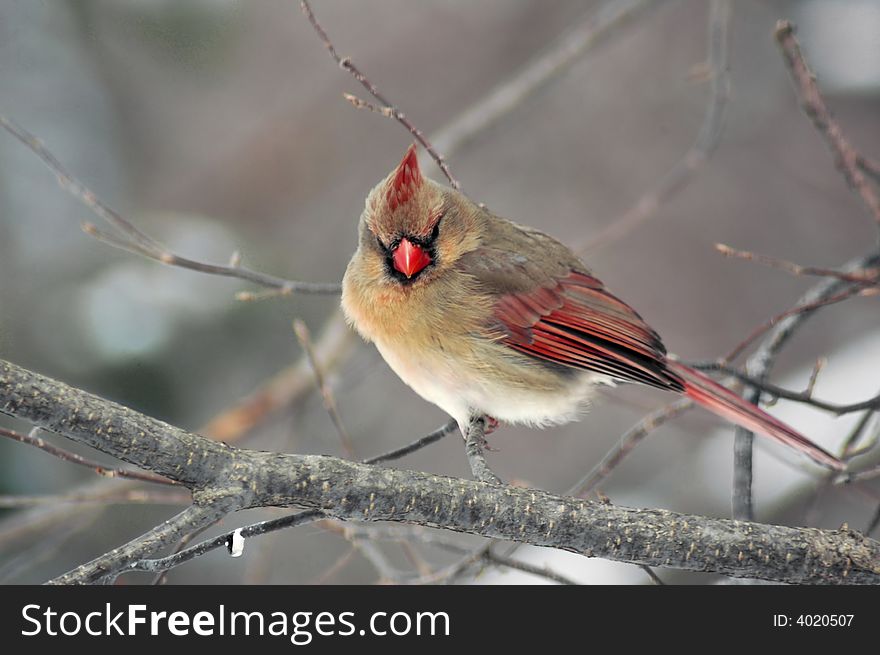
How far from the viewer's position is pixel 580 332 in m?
3.00

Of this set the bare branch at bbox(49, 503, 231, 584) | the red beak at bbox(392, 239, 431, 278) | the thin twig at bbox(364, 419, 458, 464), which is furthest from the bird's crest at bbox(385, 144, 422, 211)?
the bare branch at bbox(49, 503, 231, 584)

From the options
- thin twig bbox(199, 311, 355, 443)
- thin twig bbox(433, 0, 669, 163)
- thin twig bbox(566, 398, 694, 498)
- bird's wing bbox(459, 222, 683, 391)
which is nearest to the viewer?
thin twig bbox(566, 398, 694, 498)

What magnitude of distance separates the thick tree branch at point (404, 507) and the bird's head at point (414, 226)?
40.6 inches

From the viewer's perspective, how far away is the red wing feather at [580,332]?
2.90m

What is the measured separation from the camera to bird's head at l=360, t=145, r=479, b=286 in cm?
274

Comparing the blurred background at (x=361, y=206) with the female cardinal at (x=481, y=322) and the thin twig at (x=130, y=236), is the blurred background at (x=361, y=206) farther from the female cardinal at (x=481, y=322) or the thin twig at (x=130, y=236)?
the thin twig at (x=130, y=236)

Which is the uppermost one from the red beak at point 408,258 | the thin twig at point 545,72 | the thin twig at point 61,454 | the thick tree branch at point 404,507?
the thin twig at point 545,72

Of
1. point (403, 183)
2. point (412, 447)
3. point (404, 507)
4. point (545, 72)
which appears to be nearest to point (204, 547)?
point (404, 507)

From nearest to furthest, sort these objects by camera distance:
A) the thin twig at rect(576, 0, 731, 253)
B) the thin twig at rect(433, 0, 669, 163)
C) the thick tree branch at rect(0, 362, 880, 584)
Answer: the thick tree branch at rect(0, 362, 880, 584) < the thin twig at rect(576, 0, 731, 253) < the thin twig at rect(433, 0, 669, 163)

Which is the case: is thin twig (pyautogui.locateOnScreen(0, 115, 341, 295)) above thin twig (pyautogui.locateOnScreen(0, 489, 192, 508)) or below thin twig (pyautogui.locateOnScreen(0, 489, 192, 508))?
above

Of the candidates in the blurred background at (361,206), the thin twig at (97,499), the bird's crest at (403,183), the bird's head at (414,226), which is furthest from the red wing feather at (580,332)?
the thin twig at (97,499)

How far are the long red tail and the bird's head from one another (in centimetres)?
76

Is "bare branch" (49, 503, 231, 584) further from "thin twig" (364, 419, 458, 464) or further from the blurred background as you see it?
the blurred background

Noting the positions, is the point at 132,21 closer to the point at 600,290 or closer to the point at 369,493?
the point at 600,290
